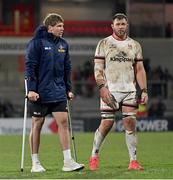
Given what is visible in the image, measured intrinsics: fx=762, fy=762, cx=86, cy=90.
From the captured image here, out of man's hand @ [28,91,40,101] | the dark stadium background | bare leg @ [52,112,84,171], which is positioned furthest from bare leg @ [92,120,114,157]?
the dark stadium background

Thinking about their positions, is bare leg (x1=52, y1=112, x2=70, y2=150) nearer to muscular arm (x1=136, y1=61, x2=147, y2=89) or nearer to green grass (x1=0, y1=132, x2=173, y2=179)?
green grass (x1=0, y1=132, x2=173, y2=179)

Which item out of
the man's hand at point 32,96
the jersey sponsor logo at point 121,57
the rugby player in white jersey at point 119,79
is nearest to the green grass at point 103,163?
the rugby player in white jersey at point 119,79

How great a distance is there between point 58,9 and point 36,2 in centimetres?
113

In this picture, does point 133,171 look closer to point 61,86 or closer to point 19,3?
point 61,86

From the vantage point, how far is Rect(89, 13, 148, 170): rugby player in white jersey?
11.8m

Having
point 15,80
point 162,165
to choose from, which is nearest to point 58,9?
point 15,80

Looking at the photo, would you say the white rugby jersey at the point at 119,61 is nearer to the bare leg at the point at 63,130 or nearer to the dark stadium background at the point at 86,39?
the bare leg at the point at 63,130

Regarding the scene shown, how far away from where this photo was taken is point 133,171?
11344 mm

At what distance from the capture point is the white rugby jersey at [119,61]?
38.9 ft

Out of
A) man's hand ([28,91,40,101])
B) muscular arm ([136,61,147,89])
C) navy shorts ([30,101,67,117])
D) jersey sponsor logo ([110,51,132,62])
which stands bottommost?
navy shorts ([30,101,67,117])

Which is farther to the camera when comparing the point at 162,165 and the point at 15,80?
the point at 15,80

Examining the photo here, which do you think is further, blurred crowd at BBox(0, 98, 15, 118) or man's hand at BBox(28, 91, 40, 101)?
blurred crowd at BBox(0, 98, 15, 118)

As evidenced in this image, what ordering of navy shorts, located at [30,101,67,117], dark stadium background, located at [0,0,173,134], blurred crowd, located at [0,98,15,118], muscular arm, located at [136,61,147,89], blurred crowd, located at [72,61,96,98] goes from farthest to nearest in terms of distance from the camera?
blurred crowd, located at [72,61,96,98], dark stadium background, located at [0,0,173,134], blurred crowd, located at [0,98,15,118], muscular arm, located at [136,61,147,89], navy shorts, located at [30,101,67,117]

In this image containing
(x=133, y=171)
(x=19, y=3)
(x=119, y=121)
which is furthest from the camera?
(x=19, y=3)
